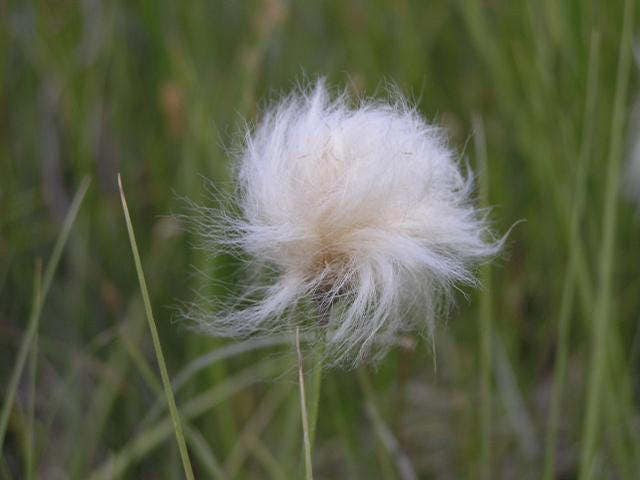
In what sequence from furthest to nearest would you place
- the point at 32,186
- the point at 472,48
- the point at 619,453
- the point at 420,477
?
the point at 472,48 < the point at 32,186 < the point at 420,477 < the point at 619,453

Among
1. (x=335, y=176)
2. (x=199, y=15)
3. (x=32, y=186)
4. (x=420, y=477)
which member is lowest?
(x=420, y=477)

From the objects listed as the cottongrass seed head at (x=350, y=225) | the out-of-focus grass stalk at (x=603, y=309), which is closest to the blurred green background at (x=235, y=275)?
the out-of-focus grass stalk at (x=603, y=309)

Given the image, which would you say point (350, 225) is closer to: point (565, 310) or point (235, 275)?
point (565, 310)

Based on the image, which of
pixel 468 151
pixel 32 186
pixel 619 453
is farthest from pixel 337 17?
pixel 619 453

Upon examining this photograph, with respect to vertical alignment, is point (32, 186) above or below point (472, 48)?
below

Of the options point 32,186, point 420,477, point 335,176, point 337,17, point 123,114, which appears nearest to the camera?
point 335,176

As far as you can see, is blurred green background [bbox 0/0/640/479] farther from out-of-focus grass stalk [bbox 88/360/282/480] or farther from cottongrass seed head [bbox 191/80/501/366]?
cottongrass seed head [bbox 191/80/501/366]

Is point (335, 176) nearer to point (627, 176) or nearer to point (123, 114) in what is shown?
point (627, 176)

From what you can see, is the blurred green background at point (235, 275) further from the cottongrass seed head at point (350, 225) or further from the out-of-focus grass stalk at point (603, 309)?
the cottongrass seed head at point (350, 225)
